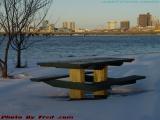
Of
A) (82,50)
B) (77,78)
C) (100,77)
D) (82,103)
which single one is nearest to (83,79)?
(77,78)

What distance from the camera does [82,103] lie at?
28.6ft

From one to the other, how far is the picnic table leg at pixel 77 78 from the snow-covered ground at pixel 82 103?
17 centimetres

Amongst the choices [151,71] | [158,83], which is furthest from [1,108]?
[151,71]

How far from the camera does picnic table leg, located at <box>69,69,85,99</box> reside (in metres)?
9.33

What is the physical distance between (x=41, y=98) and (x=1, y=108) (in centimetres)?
140

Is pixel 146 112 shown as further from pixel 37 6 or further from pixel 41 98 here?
pixel 37 6

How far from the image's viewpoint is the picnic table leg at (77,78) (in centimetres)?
933

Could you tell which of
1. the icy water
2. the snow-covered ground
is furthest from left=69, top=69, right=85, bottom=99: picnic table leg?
the icy water

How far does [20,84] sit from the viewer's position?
446 inches

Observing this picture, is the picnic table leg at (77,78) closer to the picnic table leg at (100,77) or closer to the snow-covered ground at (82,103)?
the snow-covered ground at (82,103)

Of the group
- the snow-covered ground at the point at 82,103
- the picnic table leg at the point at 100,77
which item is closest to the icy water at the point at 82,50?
the snow-covered ground at the point at 82,103

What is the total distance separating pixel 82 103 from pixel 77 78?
77cm

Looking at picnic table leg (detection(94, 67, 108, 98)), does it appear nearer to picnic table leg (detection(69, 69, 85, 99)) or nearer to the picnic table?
the picnic table

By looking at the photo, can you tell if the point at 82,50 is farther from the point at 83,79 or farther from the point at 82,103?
the point at 82,103
